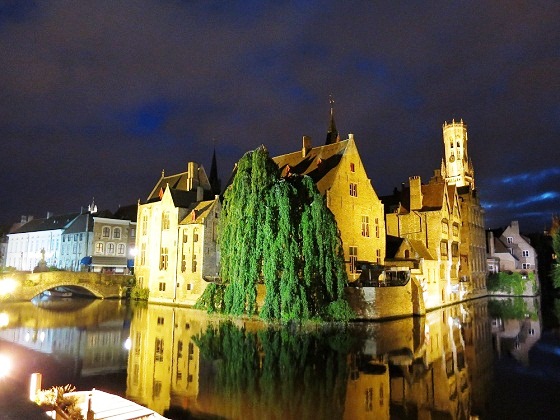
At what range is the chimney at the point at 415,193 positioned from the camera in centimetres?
4603

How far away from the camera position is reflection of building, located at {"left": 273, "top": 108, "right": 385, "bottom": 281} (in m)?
37.3

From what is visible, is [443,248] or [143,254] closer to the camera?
[443,248]

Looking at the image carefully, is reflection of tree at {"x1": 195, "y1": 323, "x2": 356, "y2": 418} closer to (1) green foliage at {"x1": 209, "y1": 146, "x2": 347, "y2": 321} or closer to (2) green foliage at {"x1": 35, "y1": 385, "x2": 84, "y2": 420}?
(1) green foliage at {"x1": 209, "y1": 146, "x2": 347, "y2": 321}

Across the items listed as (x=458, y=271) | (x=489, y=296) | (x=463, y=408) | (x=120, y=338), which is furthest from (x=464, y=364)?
(x=489, y=296)

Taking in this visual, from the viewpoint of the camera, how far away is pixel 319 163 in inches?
1580

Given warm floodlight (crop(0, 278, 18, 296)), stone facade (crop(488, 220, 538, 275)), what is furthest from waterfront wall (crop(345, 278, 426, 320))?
stone facade (crop(488, 220, 538, 275))

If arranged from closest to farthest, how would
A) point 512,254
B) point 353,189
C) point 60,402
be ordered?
point 60,402, point 353,189, point 512,254

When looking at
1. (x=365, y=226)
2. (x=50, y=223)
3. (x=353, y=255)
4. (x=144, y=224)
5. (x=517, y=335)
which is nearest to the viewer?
(x=517, y=335)

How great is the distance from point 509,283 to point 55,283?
203 ft

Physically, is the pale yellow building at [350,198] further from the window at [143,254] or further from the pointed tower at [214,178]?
the pointed tower at [214,178]

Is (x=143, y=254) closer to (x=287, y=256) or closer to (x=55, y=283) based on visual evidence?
(x=55, y=283)

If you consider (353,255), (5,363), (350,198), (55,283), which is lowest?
(5,363)

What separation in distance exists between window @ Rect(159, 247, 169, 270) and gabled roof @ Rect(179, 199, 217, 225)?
3818 mm

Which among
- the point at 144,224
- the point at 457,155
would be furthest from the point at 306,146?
the point at 457,155
